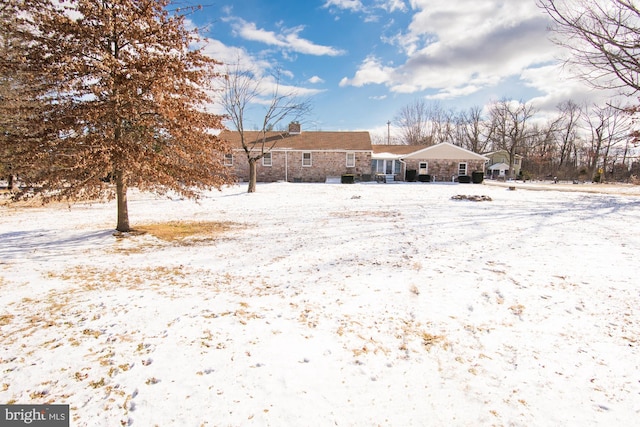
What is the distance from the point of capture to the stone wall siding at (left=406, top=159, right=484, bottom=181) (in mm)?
30281

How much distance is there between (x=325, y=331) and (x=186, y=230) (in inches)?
269

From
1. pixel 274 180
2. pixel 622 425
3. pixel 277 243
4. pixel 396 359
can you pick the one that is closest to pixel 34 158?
pixel 277 243

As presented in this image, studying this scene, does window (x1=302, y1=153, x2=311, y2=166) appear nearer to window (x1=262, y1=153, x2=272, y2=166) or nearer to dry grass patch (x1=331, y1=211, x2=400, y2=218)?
window (x1=262, y1=153, x2=272, y2=166)

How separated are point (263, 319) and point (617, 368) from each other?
3785 mm

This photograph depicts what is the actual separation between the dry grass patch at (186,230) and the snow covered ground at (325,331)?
2.64 feet

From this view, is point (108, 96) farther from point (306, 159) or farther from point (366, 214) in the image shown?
point (306, 159)

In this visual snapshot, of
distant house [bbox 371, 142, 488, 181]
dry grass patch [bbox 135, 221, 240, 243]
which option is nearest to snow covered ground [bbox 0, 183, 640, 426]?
dry grass patch [bbox 135, 221, 240, 243]

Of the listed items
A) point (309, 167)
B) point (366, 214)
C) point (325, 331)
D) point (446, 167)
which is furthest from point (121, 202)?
point (446, 167)

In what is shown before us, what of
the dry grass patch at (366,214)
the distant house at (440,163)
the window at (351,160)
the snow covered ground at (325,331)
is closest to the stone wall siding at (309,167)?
the window at (351,160)

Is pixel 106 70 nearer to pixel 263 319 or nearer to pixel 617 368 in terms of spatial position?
pixel 263 319

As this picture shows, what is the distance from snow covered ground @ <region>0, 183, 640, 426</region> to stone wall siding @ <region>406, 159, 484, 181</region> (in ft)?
79.2

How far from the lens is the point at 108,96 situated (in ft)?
21.8

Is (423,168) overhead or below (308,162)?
below

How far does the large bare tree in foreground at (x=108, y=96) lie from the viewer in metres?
6.27
